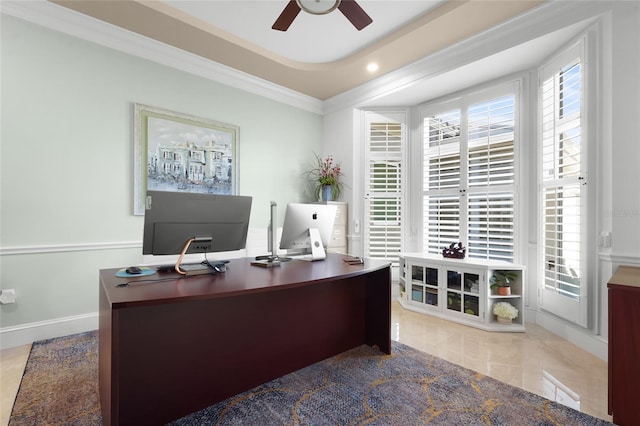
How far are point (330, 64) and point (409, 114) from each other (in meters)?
1.42

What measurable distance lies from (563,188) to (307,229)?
8.49ft

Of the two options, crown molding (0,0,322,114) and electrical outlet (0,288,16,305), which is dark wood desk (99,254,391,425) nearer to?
electrical outlet (0,288,16,305)

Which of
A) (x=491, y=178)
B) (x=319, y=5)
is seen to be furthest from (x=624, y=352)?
(x=319, y=5)

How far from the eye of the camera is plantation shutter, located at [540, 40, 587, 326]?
282 centimetres

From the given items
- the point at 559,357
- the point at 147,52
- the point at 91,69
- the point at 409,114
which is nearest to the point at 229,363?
the point at 559,357

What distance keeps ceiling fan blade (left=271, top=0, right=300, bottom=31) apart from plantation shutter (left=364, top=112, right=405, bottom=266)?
2.33m

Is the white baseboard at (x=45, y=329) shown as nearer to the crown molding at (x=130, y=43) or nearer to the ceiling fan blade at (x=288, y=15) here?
the crown molding at (x=130, y=43)

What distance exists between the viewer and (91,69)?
10.0ft

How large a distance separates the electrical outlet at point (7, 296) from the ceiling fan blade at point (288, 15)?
3.27 meters

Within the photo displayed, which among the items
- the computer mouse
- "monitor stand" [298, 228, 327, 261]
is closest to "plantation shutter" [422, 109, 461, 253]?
"monitor stand" [298, 228, 327, 261]

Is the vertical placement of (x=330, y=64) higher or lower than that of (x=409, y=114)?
higher

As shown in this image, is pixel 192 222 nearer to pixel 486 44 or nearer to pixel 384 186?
pixel 384 186

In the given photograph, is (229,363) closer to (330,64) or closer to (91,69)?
(91,69)

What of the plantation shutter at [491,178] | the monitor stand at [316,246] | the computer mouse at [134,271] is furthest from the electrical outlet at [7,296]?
the plantation shutter at [491,178]
